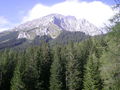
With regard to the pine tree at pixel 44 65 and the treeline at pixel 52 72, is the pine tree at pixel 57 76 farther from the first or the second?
the pine tree at pixel 44 65

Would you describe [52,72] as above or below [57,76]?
above

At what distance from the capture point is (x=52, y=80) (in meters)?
51.4

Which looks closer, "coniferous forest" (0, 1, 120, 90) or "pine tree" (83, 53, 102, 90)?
"pine tree" (83, 53, 102, 90)

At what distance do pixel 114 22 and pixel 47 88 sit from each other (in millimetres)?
42169

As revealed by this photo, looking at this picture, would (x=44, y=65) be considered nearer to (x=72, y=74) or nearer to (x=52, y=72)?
(x=52, y=72)

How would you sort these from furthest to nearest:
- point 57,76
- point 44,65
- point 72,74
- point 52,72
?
point 44,65, point 72,74, point 52,72, point 57,76

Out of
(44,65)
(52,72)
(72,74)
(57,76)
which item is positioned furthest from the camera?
(44,65)

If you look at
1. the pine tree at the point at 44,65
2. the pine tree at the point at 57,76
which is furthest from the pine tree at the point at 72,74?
the pine tree at the point at 44,65

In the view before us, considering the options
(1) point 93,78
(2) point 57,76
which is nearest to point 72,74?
(2) point 57,76

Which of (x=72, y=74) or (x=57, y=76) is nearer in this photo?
(x=57, y=76)

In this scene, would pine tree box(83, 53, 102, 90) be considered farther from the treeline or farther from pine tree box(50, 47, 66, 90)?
pine tree box(50, 47, 66, 90)

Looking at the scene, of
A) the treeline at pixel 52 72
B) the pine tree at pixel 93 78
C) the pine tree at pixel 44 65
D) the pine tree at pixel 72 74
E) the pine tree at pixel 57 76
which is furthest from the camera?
the pine tree at pixel 44 65

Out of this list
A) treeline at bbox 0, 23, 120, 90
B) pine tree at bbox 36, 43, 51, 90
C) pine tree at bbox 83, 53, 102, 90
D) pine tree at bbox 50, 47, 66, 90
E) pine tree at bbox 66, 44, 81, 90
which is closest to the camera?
pine tree at bbox 83, 53, 102, 90

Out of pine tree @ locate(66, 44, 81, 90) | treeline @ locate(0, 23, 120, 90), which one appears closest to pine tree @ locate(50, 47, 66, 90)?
treeline @ locate(0, 23, 120, 90)
